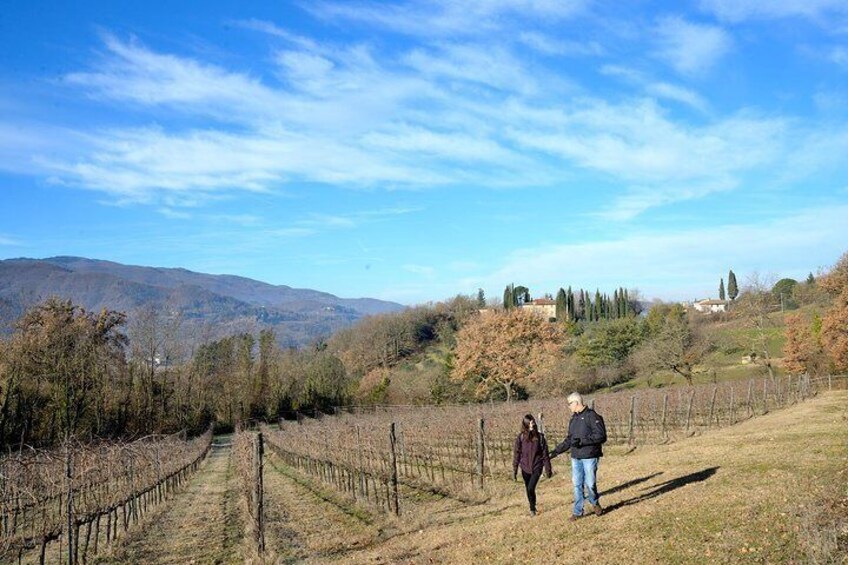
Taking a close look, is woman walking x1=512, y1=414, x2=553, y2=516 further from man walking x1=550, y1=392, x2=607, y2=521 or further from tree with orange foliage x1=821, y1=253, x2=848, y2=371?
tree with orange foliage x1=821, y1=253, x2=848, y2=371

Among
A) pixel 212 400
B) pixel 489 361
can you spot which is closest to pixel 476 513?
Answer: pixel 489 361

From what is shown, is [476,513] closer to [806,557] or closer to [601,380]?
[806,557]

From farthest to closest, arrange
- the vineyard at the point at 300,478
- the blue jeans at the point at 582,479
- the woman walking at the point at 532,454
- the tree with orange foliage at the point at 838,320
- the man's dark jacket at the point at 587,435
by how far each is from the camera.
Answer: the tree with orange foliage at the point at 838,320 → the vineyard at the point at 300,478 → the woman walking at the point at 532,454 → the blue jeans at the point at 582,479 → the man's dark jacket at the point at 587,435

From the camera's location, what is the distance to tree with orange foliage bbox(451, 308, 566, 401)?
2109 inches

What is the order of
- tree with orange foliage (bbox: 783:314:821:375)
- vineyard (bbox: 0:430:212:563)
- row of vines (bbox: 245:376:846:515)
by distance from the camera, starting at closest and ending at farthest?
1. vineyard (bbox: 0:430:212:563)
2. row of vines (bbox: 245:376:846:515)
3. tree with orange foliage (bbox: 783:314:821:375)

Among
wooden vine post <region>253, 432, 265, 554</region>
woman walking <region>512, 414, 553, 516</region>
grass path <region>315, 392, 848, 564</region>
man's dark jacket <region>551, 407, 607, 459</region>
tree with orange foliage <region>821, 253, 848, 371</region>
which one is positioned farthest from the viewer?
tree with orange foliage <region>821, 253, 848, 371</region>

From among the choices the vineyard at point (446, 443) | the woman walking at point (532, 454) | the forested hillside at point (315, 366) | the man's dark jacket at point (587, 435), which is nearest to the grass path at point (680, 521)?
the woman walking at point (532, 454)

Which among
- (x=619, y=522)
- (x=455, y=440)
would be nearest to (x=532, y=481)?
(x=619, y=522)

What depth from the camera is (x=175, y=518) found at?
60.8 ft

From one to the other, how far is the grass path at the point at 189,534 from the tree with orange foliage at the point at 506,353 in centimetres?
3206

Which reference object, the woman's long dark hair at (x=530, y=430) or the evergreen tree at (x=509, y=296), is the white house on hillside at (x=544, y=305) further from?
the woman's long dark hair at (x=530, y=430)

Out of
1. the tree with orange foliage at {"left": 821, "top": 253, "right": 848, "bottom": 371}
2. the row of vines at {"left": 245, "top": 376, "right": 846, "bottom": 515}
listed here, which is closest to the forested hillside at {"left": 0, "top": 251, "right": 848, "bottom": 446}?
the tree with orange foliage at {"left": 821, "top": 253, "right": 848, "bottom": 371}

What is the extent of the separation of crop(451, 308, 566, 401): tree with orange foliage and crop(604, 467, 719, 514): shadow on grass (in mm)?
40435

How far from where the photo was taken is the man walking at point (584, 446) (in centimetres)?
932
